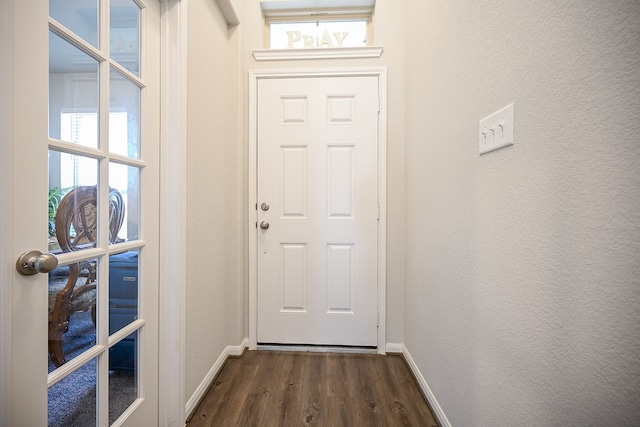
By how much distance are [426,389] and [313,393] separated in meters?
0.62

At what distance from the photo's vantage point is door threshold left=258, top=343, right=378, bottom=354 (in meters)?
1.97

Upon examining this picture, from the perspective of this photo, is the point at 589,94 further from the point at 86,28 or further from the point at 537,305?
the point at 86,28

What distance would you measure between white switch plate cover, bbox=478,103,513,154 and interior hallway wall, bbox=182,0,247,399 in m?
1.28

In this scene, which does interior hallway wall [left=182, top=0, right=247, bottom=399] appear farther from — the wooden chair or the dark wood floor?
the wooden chair

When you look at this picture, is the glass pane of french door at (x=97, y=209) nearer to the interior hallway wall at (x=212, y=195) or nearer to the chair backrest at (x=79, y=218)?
the chair backrest at (x=79, y=218)

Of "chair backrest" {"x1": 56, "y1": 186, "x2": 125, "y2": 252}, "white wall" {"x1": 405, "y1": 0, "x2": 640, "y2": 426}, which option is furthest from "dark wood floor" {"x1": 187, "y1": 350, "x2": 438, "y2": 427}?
"chair backrest" {"x1": 56, "y1": 186, "x2": 125, "y2": 252}

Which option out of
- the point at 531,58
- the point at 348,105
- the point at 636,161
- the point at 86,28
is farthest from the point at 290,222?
the point at 636,161

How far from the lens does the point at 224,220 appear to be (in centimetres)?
185

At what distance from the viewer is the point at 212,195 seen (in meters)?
1.64

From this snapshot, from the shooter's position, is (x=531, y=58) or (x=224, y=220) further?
(x=224, y=220)

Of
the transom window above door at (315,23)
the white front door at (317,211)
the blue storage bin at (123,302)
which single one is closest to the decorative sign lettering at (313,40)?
the transom window above door at (315,23)

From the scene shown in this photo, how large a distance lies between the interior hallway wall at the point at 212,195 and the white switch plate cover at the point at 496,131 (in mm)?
1281

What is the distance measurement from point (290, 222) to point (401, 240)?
0.83 meters

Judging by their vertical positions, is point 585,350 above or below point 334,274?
above
